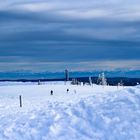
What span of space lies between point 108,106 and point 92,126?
2.04 metres

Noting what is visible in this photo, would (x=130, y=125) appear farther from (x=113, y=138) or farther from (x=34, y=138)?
(x=34, y=138)

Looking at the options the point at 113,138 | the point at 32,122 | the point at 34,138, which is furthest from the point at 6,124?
the point at 113,138

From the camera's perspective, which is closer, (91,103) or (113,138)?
(113,138)

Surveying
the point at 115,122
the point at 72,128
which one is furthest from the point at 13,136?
the point at 115,122

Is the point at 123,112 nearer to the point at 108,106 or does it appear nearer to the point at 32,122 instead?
the point at 108,106

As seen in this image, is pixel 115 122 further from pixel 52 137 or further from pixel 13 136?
pixel 13 136

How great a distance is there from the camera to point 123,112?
19.4 m

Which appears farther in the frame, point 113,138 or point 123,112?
point 123,112

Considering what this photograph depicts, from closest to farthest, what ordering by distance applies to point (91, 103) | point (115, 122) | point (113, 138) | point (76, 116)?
point (113, 138), point (115, 122), point (76, 116), point (91, 103)

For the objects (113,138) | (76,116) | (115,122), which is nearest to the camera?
(113,138)

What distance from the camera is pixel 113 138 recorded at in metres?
17.3

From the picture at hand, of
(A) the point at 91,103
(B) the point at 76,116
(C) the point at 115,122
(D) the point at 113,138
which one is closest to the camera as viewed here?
(D) the point at 113,138

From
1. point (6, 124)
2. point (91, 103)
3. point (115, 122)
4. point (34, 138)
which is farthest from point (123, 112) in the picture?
point (6, 124)

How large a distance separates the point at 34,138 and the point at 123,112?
3821 mm
